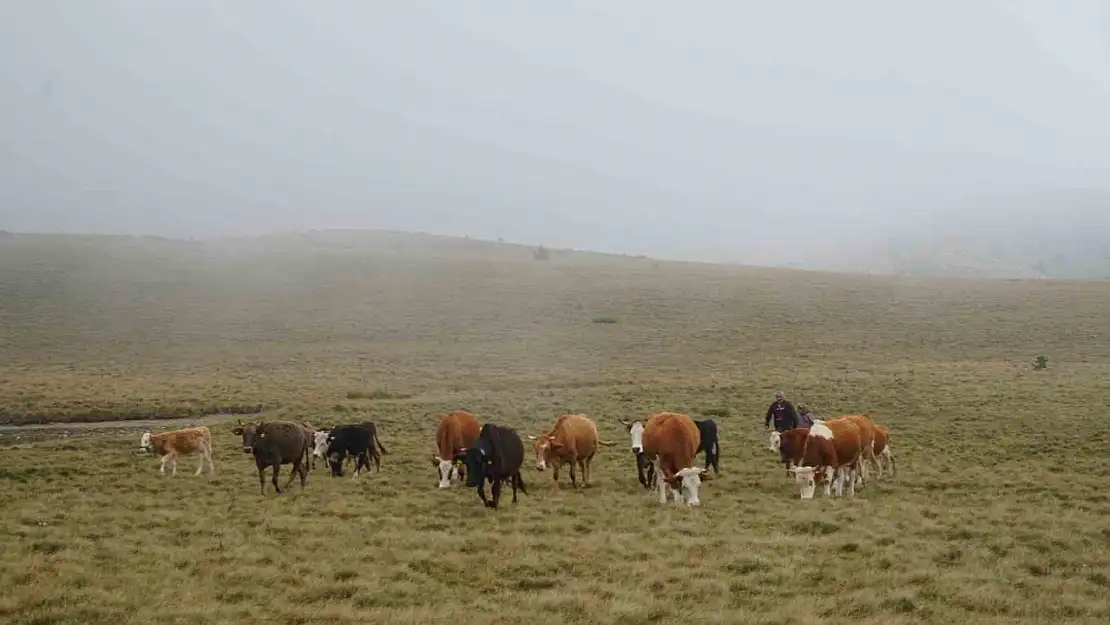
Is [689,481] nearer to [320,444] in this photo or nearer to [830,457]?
[830,457]

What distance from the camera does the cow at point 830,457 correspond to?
51.5 ft

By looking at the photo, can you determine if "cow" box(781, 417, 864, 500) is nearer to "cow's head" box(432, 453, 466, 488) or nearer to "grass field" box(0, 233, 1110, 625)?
"grass field" box(0, 233, 1110, 625)

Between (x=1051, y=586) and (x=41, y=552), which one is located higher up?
(x=1051, y=586)

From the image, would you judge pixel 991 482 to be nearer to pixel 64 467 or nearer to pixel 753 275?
pixel 64 467

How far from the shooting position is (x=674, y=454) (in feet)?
50.7

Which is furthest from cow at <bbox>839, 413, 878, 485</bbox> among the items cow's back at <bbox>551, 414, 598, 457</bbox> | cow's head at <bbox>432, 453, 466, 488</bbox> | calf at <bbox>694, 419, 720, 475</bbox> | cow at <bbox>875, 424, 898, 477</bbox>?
cow's head at <bbox>432, 453, 466, 488</bbox>

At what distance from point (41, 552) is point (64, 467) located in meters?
9.03

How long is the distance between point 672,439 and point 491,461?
11.7 ft

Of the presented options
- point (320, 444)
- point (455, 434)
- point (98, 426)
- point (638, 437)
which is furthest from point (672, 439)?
point (98, 426)

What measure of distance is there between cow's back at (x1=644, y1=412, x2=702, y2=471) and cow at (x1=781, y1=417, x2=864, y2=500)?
220 cm

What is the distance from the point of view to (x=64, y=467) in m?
19.3

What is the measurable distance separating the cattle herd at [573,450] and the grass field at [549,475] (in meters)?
0.55

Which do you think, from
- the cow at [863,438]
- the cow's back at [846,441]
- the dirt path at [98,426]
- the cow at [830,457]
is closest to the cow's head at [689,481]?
the cow at [830,457]

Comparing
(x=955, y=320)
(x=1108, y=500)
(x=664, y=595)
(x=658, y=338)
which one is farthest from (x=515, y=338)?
(x=664, y=595)
